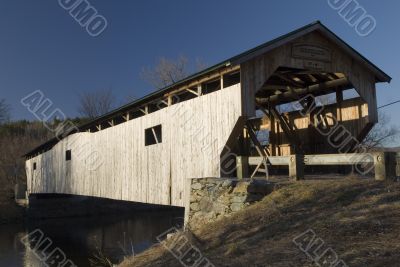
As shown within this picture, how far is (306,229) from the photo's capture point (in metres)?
6.47

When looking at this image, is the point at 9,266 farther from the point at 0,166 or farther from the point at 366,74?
the point at 0,166

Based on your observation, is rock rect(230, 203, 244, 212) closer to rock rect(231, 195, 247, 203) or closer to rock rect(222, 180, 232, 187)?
rock rect(231, 195, 247, 203)

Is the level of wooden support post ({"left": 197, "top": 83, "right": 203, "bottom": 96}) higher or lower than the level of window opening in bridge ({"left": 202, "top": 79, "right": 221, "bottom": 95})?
lower

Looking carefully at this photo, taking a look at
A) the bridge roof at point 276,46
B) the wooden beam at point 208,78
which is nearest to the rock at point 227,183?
the bridge roof at point 276,46

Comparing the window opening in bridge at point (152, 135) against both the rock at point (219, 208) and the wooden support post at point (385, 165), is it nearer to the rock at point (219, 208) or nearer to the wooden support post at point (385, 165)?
the rock at point (219, 208)

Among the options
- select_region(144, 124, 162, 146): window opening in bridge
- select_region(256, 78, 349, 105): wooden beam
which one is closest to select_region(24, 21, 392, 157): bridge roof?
select_region(256, 78, 349, 105): wooden beam

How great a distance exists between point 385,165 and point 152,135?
8130mm

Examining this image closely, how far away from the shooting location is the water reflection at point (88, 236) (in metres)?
19.2

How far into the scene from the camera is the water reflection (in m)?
19.2

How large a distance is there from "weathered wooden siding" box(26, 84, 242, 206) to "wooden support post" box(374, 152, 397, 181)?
3.25 m

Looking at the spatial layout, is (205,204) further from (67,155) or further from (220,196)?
(67,155)

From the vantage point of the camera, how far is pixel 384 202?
6773 millimetres

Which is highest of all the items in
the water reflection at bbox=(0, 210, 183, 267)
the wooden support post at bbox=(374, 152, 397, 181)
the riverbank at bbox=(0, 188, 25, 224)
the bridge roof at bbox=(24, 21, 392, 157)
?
the bridge roof at bbox=(24, 21, 392, 157)

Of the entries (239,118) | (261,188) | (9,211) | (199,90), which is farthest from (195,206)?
(9,211)
